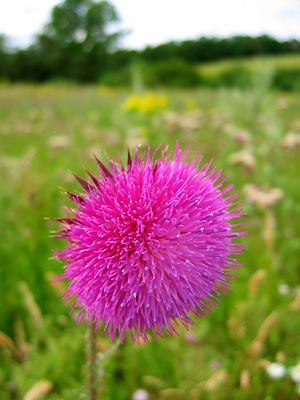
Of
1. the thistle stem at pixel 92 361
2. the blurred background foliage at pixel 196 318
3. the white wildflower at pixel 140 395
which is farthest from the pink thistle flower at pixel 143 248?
the white wildflower at pixel 140 395

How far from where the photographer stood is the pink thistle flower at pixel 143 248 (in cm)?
129

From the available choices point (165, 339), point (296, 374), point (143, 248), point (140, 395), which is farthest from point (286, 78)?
point (143, 248)

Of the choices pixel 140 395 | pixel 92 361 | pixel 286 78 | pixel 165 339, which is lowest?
pixel 140 395

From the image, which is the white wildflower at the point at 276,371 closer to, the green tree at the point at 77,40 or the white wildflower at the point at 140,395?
the white wildflower at the point at 140,395

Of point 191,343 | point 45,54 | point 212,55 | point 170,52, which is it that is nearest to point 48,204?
point 191,343

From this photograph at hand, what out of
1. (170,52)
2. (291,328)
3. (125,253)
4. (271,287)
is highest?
(170,52)

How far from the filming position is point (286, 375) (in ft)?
7.16

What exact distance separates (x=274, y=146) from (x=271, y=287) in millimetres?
2551

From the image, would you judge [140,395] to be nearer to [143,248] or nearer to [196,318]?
[196,318]

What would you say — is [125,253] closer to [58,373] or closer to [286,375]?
[58,373]

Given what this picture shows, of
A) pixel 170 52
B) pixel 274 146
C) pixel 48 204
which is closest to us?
pixel 48 204

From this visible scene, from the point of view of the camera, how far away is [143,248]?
1.32 meters

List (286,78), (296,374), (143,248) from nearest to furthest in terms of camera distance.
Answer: (143,248), (296,374), (286,78)

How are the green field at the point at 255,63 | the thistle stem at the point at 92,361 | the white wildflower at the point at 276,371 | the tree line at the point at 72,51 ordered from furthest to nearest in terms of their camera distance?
the tree line at the point at 72,51
the green field at the point at 255,63
the white wildflower at the point at 276,371
the thistle stem at the point at 92,361
